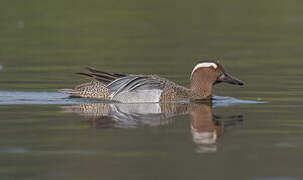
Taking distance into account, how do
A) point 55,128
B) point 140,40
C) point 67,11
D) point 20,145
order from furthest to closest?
point 67,11
point 140,40
point 55,128
point 20,145

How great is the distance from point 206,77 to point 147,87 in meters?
1.05

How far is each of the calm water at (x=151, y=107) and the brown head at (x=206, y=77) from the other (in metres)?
0.33

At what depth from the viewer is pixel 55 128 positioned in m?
11.3

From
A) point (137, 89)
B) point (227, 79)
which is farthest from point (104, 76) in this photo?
point (227, 79)

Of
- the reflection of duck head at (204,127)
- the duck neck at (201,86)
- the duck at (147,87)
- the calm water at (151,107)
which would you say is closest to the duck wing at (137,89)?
the duck at (147,87)

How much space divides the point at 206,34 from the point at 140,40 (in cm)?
231

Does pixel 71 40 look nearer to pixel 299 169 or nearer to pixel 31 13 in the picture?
pixel 31 13

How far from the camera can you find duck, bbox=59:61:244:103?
1400 cm

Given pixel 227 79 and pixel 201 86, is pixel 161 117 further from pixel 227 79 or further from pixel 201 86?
pixel 227 79

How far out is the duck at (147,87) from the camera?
14.0m

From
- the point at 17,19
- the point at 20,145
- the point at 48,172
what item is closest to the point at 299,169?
the point at 48,172

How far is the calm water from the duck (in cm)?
33

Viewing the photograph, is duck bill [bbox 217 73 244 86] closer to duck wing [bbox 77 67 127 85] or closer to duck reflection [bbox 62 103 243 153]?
duck reflection [bbox 62 103 243 153]

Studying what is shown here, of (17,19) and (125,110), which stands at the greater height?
(17,19)
